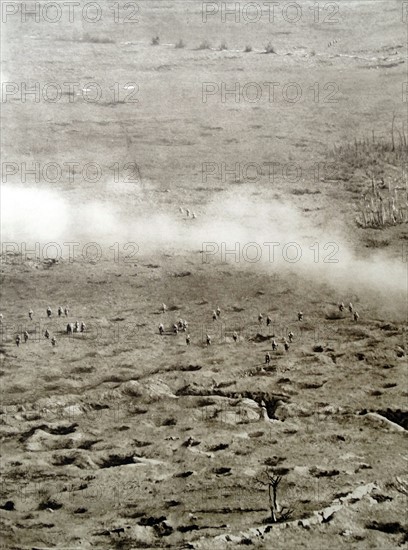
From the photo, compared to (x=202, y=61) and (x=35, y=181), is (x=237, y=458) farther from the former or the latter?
(x=202, y=61)

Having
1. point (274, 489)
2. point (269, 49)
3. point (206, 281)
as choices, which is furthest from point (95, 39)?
point (274, 489)

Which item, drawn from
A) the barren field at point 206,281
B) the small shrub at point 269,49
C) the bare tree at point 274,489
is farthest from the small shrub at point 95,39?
the bare tree at point 274,489

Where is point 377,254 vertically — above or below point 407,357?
above

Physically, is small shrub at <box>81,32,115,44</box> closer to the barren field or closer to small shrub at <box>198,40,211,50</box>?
the barren field

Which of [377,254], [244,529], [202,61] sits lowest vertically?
[244,529]

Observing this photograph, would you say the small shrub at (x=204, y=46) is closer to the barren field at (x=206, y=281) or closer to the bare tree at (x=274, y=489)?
the barren field at (x=206, y=281)

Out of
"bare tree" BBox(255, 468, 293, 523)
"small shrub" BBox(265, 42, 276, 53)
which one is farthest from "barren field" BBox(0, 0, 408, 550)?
"small shrub" BBox(265, 42, 276, 53)

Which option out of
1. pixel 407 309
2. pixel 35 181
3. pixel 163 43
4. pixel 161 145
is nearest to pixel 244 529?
pixel 407 309
